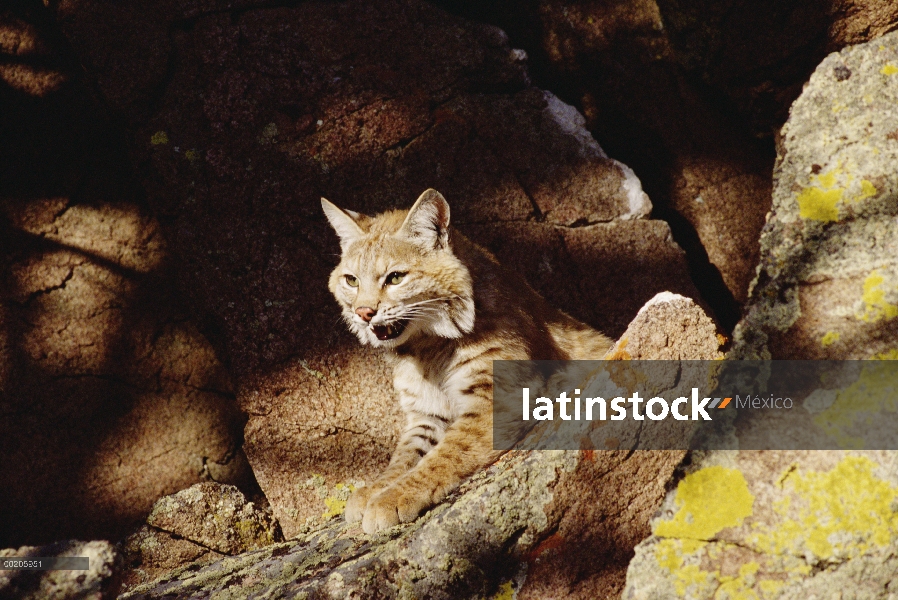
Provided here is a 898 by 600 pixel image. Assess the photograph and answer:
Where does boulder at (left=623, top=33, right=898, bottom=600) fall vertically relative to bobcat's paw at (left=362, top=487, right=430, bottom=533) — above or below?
above

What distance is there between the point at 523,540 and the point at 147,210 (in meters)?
2.75

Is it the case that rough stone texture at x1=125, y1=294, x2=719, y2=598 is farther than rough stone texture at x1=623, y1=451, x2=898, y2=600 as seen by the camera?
Yes

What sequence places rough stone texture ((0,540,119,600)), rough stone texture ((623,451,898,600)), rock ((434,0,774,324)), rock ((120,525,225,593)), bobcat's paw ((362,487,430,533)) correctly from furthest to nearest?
rock ((434,0,774,324)) → rock ((120,525,225,593)) → bobcat's paw ((362,487,430,533)) → rough stone texture ((0,540,119,600)) → rough stone texture ((623,451,898,600))

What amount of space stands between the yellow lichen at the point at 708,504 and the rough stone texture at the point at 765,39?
2.17 metres

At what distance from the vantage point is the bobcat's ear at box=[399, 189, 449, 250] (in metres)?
3.11

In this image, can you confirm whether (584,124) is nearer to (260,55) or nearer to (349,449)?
(260,55)

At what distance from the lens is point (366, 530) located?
249 centimetres

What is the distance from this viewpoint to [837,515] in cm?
165

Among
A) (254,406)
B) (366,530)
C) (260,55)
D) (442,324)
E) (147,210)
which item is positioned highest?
(260,55)

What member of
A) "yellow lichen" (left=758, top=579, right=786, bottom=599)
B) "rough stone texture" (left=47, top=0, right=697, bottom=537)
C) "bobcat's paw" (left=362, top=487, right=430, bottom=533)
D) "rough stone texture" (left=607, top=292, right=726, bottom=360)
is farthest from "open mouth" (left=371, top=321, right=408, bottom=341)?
"yellow lichen" (left=758, top=579, right=786, bottom=599)

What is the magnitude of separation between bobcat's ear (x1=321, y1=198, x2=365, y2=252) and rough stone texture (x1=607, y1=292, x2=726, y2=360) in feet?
4.99

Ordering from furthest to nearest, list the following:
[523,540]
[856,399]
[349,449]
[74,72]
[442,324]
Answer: [74,72]
[349,449]
[442,324]
[523,540]
[856,399]

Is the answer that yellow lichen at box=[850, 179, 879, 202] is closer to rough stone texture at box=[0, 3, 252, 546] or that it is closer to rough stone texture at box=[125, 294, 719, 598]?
rough stone texture at box=[125, 294, 719, 598]

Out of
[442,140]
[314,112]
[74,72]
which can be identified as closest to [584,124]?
[442,140]
